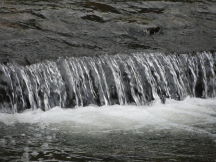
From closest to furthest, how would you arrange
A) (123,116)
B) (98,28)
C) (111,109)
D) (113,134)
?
(113,134) < (123,116) < (111,109) < (98,28)

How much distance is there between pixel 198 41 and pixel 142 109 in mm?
2774

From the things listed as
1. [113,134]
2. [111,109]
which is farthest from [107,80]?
[113,134]

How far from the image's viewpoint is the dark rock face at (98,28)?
10.7 metres

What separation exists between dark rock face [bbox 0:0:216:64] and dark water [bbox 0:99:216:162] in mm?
1448

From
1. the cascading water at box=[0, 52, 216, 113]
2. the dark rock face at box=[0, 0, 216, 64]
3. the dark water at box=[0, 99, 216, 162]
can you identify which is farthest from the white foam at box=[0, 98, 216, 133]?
Answer: the dark rock face at box=[0, 0, 216, 64]

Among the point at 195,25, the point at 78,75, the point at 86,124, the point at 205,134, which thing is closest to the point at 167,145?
the point at 205,134

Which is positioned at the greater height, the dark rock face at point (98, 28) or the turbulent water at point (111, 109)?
the dark rock face at point (98, 28)

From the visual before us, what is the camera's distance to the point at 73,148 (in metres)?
7.46

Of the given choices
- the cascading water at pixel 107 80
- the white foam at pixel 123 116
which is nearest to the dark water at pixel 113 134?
the white foam at pixel 123 116

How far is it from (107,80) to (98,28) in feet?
5.79

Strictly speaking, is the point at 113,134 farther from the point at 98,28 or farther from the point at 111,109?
the point at 98,28

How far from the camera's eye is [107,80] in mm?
10555

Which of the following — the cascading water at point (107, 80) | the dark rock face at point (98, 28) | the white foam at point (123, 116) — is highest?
the dark rock face at point (98, 28)

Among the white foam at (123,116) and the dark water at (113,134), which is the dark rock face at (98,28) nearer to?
the white foam at (123,116)
